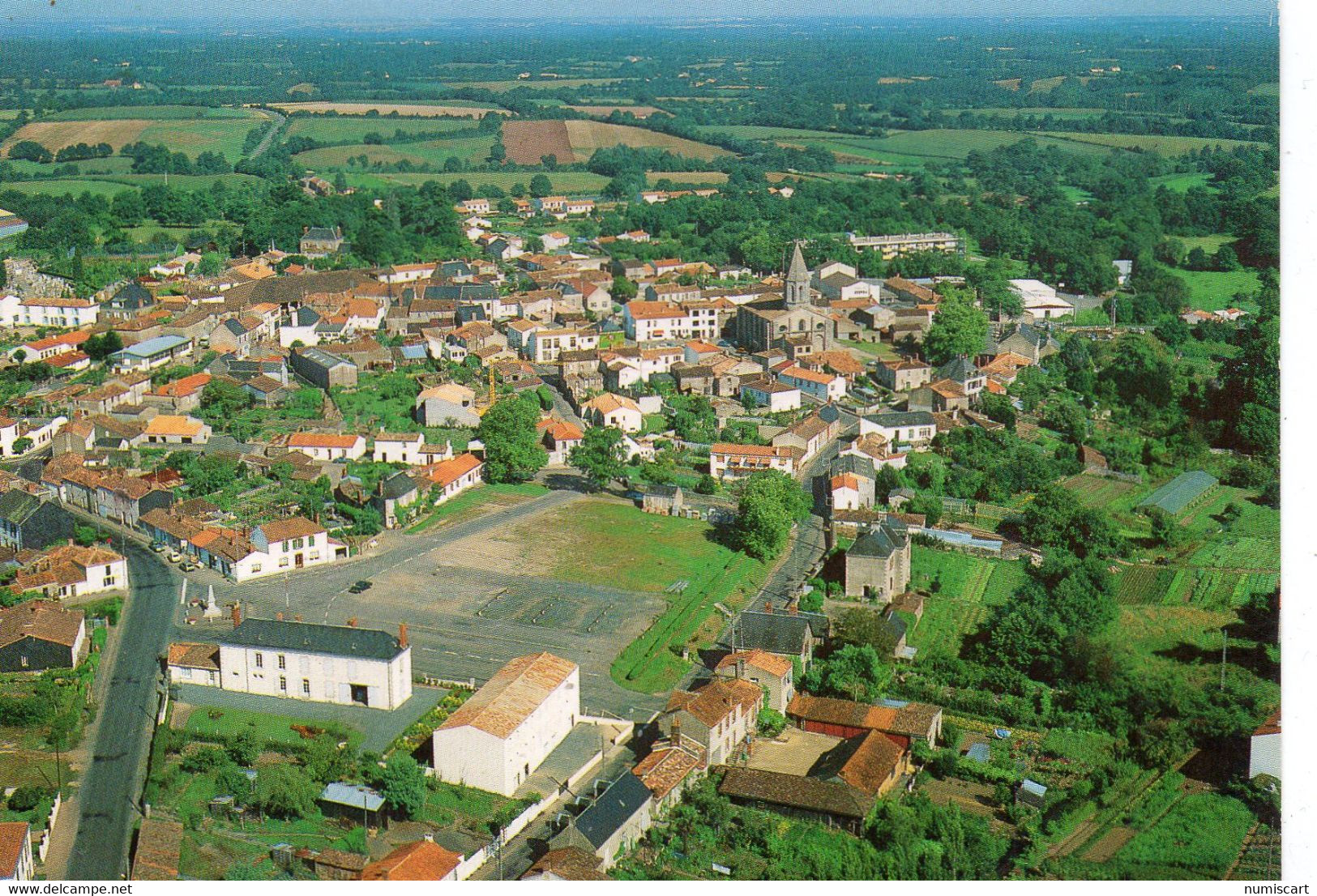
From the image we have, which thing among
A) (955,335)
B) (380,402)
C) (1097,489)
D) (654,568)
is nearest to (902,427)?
(1097,489)

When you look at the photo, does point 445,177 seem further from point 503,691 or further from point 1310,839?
point 1310,839

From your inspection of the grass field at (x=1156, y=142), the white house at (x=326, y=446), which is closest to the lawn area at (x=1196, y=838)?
the white house at (x=326, y=446)

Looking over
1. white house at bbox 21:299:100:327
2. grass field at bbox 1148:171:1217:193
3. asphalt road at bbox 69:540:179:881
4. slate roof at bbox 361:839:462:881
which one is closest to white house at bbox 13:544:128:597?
asphalt road at bbox 69:540:179:881

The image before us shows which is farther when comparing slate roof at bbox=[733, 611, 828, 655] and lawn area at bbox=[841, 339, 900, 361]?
lawn area at bbox=[841, 339, 900, 361]

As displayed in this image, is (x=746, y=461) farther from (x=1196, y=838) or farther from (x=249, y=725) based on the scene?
(x=1196, y=838)

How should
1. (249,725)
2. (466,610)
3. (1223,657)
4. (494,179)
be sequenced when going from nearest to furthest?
(249,725) < (1223,657) < (466,610) < (494,179)

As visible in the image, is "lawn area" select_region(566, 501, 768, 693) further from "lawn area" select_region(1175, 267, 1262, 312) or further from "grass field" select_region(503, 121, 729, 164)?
"grass field" select_region(503, 121, 729, 164)

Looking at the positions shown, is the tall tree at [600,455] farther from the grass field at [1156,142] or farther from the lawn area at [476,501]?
the grass field at [1156,142]
